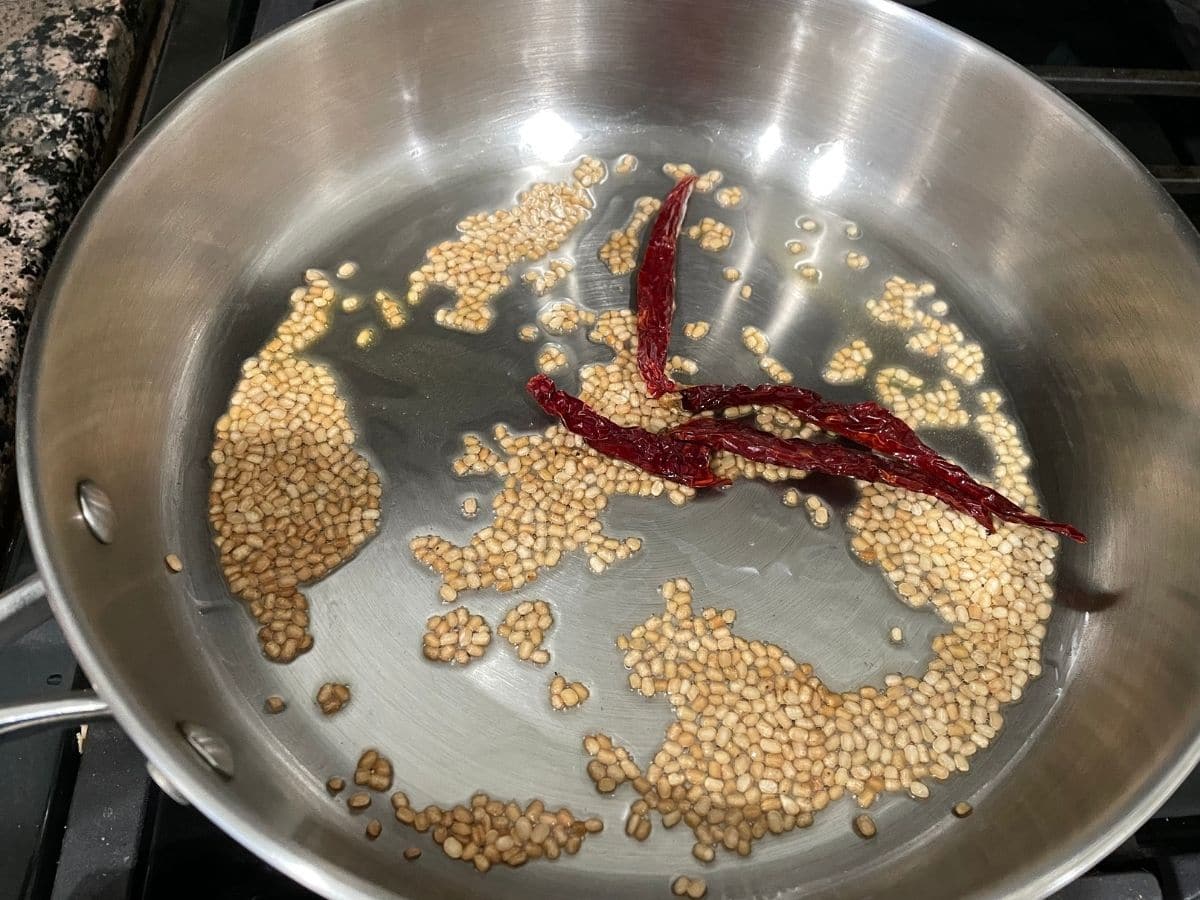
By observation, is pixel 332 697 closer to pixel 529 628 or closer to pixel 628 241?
pixel 529 628

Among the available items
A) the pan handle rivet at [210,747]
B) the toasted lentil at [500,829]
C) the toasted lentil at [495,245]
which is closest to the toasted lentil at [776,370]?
the toasted lentil at [495,245]

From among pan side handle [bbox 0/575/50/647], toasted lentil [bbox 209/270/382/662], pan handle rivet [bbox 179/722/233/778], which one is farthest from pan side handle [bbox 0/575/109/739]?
toasted lentil [bbox 209/270/382/662]

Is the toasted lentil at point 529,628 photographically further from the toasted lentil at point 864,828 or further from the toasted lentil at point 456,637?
the toasted lentil at point 864,828

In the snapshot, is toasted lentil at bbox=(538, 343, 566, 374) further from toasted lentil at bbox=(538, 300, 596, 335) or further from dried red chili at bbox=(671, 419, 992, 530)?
dried red chili at bbox=(671, 419, 992, 530)

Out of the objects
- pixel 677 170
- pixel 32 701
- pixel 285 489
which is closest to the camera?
pixel 32 701

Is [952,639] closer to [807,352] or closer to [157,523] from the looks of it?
[807,352]

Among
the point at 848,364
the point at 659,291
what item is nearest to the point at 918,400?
the point at 848,364

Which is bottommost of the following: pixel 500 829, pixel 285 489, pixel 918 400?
pixel 500 829
